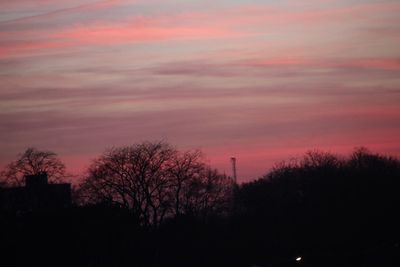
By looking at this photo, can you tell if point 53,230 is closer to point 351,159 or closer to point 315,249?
point 315,249

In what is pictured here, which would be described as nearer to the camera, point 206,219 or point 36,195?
point 36,195

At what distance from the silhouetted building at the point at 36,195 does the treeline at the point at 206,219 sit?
398 cm

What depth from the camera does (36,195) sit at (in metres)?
104

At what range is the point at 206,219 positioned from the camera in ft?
398

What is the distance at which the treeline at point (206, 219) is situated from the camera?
249ft

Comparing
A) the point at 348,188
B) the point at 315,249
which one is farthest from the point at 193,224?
the point at 348,188

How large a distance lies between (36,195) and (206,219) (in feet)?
84.8

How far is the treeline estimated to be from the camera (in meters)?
76.0

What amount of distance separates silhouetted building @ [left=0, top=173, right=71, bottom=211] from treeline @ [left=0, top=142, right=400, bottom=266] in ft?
13.1

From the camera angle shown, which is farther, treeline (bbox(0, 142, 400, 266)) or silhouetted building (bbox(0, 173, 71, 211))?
silhouetted building (bbox(0, 173, 71, 211))

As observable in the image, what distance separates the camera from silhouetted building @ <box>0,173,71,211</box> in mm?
98000

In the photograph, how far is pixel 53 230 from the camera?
7281 centimetres

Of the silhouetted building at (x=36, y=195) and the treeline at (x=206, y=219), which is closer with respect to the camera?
the treeline at (x=206, y=219)

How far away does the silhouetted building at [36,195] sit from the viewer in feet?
322
